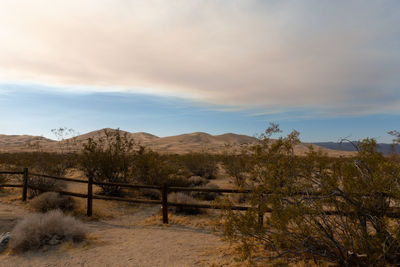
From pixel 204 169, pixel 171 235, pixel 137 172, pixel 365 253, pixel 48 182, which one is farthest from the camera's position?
pixel 204 169

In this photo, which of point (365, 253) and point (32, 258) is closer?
point (365, 253)

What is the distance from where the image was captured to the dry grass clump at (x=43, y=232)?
593cm

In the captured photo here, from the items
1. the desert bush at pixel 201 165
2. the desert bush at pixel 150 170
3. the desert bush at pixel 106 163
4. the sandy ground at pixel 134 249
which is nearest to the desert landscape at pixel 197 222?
the sandy ground at pixel 134 249

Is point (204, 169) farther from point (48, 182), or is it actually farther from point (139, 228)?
point (139, 228)

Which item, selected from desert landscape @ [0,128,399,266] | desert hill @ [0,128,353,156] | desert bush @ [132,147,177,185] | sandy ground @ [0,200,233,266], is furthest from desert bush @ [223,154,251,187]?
sandy ground @ [0,200,233,266]

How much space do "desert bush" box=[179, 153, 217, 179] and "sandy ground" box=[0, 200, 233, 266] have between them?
551 inches

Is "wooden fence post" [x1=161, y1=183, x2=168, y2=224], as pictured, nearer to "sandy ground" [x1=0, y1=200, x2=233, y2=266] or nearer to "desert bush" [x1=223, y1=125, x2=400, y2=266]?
"sandy ground" [x1=0, y1=200, x2=233, y2=266]

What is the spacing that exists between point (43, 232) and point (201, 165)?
17349 mm

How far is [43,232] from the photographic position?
20.5ft

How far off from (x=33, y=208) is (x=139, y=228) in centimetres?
511

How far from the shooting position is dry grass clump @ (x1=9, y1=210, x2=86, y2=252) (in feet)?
19.5

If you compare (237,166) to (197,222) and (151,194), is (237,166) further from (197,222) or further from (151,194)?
(197,222)

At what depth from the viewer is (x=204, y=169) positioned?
74.3ft

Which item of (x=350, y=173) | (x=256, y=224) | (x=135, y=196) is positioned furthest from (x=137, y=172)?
(x=350, y=173)
